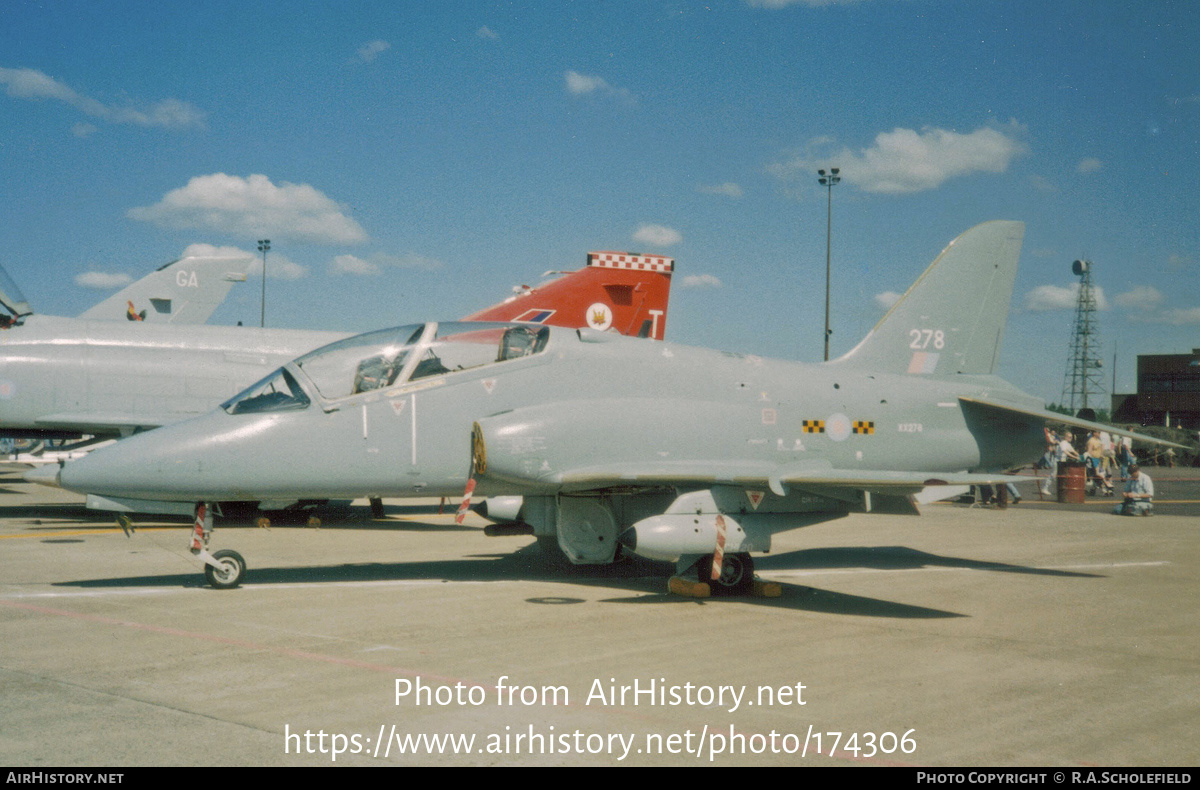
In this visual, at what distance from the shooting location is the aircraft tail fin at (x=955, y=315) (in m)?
12.7

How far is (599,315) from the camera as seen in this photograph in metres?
18.6

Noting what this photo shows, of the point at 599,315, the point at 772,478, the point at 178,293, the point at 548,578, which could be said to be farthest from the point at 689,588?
the point at 178,293

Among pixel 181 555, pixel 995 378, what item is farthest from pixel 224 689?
pixel 995 378

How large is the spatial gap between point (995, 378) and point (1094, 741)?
28.1ft

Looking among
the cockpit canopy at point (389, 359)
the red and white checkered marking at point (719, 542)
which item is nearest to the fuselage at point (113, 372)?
the cockpit canopy at point (389, 359)

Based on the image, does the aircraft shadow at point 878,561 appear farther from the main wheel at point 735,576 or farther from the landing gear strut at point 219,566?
the landing gear strut at point 219,566

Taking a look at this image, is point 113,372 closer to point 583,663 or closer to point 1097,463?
point 583,663

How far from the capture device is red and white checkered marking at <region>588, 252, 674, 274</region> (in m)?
18.5

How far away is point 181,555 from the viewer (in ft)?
40.4

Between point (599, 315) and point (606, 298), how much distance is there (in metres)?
0.37

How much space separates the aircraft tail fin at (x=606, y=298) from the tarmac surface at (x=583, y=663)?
6.99m

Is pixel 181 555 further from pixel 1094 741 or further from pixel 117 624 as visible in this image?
pixel 1094 741

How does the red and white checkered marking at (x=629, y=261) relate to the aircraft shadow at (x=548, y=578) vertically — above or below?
above

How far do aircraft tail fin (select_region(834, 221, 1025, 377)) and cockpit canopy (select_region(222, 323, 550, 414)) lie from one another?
505cm
